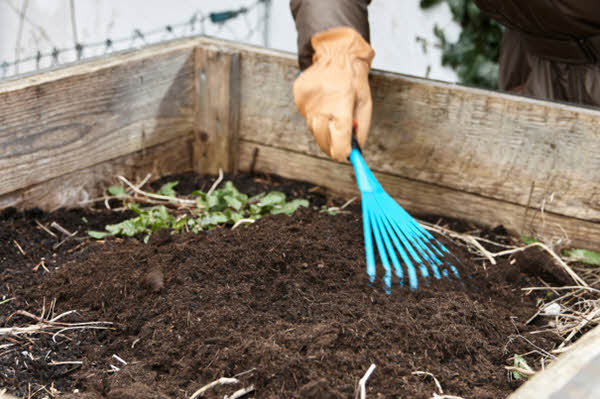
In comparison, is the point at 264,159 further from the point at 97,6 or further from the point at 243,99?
the point at 97,6

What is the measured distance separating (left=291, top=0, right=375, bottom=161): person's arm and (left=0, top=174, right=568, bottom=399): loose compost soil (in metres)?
0.27

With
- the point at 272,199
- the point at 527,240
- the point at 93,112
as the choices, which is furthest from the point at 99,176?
the point at 527,240

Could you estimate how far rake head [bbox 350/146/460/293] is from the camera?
5.50 feet

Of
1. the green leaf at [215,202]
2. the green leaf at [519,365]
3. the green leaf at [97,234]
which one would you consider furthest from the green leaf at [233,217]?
the green leaf at [519,365]

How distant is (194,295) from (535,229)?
115 centimetres

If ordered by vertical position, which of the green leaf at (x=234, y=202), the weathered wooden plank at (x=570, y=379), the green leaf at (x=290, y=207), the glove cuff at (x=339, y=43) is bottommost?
the green leaf at (x=290, y=207)

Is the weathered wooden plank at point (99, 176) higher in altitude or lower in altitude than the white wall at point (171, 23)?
lower

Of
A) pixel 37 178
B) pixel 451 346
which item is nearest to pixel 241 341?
pixel 451 346

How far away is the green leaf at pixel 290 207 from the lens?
2059 millimetres

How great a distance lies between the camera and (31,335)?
4.80 ft

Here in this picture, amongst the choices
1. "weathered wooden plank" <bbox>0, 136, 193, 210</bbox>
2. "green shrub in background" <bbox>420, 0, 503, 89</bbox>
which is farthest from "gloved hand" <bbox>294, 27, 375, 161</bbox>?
"green shrub in background" <bbox>420, 0, 503, 89</bbox>

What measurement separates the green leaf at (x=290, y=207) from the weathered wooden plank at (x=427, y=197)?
24cm

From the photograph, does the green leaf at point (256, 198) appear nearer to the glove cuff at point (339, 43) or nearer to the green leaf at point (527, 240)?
the glove cuff at point (339, 43)

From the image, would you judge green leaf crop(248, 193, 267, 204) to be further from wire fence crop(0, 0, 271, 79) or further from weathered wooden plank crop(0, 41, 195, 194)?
wire fence crop(0, 0, 271, 79)
